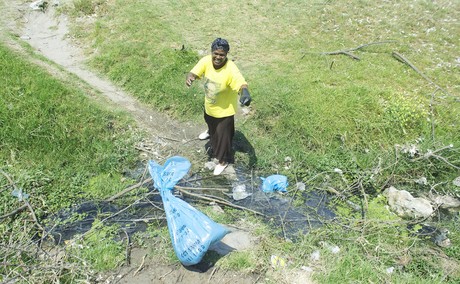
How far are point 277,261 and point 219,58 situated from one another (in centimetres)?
185

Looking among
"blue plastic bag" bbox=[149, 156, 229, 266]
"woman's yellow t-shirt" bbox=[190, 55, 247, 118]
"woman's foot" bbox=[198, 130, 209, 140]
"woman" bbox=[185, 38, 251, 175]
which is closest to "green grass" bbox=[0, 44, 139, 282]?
"blue plastic bag" bbox=[149, 156, 229, 266]

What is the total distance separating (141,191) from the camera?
3736 millimetres

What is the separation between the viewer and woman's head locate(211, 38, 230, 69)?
3.34 m

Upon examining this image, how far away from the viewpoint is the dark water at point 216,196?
3377mm

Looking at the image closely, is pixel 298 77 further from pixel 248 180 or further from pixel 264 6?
pixel 264 6

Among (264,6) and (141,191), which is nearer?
(141,191)

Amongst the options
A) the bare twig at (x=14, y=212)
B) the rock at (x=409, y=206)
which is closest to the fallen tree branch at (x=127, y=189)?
the bare twig at (x=14, y=212)

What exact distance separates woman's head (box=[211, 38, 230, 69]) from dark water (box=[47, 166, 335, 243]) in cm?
130

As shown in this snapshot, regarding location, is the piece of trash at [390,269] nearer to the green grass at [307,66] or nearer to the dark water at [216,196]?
the dark water at [216,196]

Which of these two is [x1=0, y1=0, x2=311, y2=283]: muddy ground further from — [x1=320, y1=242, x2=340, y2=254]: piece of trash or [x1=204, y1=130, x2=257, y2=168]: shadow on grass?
[x1=320, y1=242, x2=340, y2=254]: piece of trash

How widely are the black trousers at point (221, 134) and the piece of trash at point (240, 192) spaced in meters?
0.34

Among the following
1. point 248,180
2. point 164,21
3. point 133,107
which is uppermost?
point 164,21

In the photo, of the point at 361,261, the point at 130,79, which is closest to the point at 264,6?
the point at 130,79

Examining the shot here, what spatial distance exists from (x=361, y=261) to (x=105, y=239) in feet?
6.95
